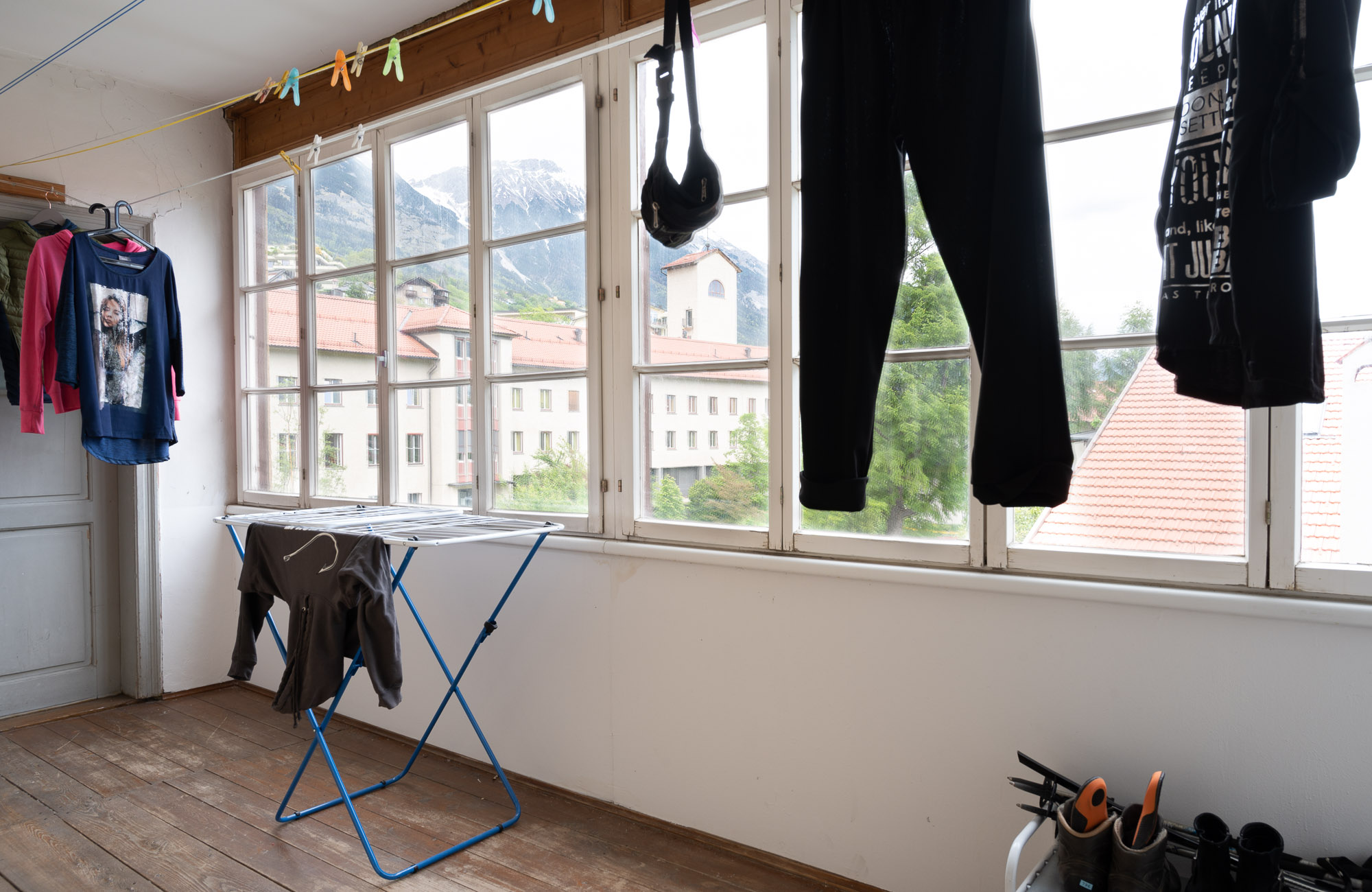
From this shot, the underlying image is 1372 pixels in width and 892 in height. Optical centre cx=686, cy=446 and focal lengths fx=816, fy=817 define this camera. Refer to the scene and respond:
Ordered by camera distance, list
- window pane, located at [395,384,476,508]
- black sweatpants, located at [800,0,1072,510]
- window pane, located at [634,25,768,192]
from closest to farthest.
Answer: black sweatpants, located at [800,0,1072,510] → window pane, located at [634,25,768,192] → window pane, located at [395,384,476,508]

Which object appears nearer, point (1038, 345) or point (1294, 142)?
point (1294, 142)

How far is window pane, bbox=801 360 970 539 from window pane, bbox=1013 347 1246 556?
0.20 m

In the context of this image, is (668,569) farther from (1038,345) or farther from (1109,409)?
(1038,345)

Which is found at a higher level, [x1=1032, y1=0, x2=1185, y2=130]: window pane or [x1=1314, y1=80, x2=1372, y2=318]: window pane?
[x1=1032, y1=0, x2=1185, y2=130]: window pane

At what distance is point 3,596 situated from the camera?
3418mm

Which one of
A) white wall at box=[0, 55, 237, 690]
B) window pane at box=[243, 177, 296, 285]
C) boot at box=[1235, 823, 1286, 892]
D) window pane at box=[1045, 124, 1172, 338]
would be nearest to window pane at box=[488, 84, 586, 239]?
window pane at box=[243, 177, 296, 285]

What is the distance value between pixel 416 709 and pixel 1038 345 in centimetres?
272

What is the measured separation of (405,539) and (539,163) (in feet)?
4.71

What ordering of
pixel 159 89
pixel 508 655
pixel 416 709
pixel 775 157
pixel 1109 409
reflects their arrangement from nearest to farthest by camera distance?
pixel 1109 409
pixel 775 157
pixel 508 655
pixel 416 709
pixel 159 89

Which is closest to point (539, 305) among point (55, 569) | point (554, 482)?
point (554, 482)

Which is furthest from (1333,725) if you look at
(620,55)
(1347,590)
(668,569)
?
(620,55)

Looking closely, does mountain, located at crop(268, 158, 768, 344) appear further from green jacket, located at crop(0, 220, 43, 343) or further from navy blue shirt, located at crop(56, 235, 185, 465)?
green jacket, located at crop(0, 220, 43, 343)

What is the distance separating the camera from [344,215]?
347cm

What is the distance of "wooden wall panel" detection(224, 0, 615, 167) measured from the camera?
2.68 m
